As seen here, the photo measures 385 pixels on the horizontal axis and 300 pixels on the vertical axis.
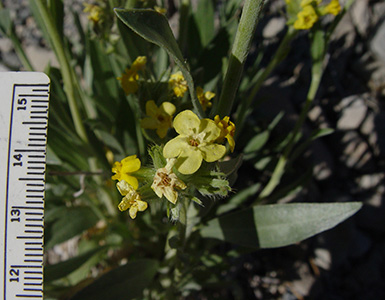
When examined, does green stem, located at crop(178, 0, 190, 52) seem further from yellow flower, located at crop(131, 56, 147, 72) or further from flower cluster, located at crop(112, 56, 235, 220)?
flower cluster, located at crop(112, 56, 235, 220)

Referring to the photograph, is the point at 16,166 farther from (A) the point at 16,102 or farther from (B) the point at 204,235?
(B) the point at 204,235

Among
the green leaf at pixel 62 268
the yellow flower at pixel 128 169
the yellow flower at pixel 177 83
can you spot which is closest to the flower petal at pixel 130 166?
the yellow flower at pixel 128 169

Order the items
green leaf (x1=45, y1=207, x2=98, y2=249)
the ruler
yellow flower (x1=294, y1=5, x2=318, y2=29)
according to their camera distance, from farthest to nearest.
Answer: green leaf (x1=45, y1=207, x2=98, y2=249) < yellow flower (x1=294, y1=5, x2=318, y2=29) < the ruler

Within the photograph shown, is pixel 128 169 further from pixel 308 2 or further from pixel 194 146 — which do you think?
pixel 308 2

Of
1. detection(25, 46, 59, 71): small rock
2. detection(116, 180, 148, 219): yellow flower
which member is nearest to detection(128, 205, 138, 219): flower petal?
detection(116, 180, 148, 219): yellow flower

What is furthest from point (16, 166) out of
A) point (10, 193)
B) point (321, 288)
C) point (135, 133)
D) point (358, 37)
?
point (358, 37)

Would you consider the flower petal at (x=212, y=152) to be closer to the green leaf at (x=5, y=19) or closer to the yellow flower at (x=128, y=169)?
the yellow flower at (x=128, y=169)
